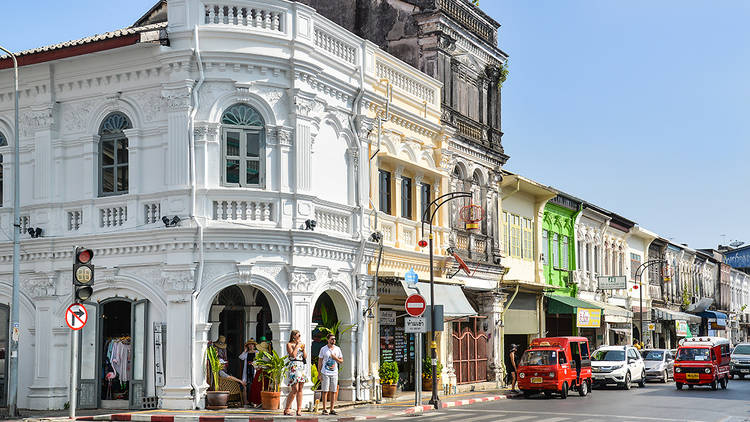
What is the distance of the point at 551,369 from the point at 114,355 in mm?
13165

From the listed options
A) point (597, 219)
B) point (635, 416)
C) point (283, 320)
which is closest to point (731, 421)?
point (635, 416)

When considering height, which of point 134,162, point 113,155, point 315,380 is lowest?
point 315,380

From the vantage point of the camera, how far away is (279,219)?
866 inches

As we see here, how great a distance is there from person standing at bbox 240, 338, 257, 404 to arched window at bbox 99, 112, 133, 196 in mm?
4831

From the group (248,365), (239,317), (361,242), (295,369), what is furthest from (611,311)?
(295,369)

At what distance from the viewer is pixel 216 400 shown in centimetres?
2083

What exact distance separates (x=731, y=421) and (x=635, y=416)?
2127 millimetres

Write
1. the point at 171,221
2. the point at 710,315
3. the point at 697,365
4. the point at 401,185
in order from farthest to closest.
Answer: the point at 710,315 < the point at 697,365 < the point at 401,185 < the point at 171,221

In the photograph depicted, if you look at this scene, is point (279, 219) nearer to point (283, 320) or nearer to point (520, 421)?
point (283, 320)

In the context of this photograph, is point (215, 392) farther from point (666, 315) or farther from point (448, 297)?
point (666, 315)

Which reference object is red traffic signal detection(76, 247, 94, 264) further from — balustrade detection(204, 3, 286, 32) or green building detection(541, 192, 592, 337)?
green building detection(541, 192, 592, 337)

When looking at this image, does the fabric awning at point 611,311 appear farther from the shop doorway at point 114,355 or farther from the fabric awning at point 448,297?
the shop doorway at point 114,355

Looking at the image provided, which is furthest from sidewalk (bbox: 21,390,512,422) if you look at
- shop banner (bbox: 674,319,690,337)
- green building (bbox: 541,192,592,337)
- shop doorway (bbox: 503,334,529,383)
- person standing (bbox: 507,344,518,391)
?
shop banner (bbox: 674,319,690,337)

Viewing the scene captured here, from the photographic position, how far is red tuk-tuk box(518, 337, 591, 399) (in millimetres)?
28312
